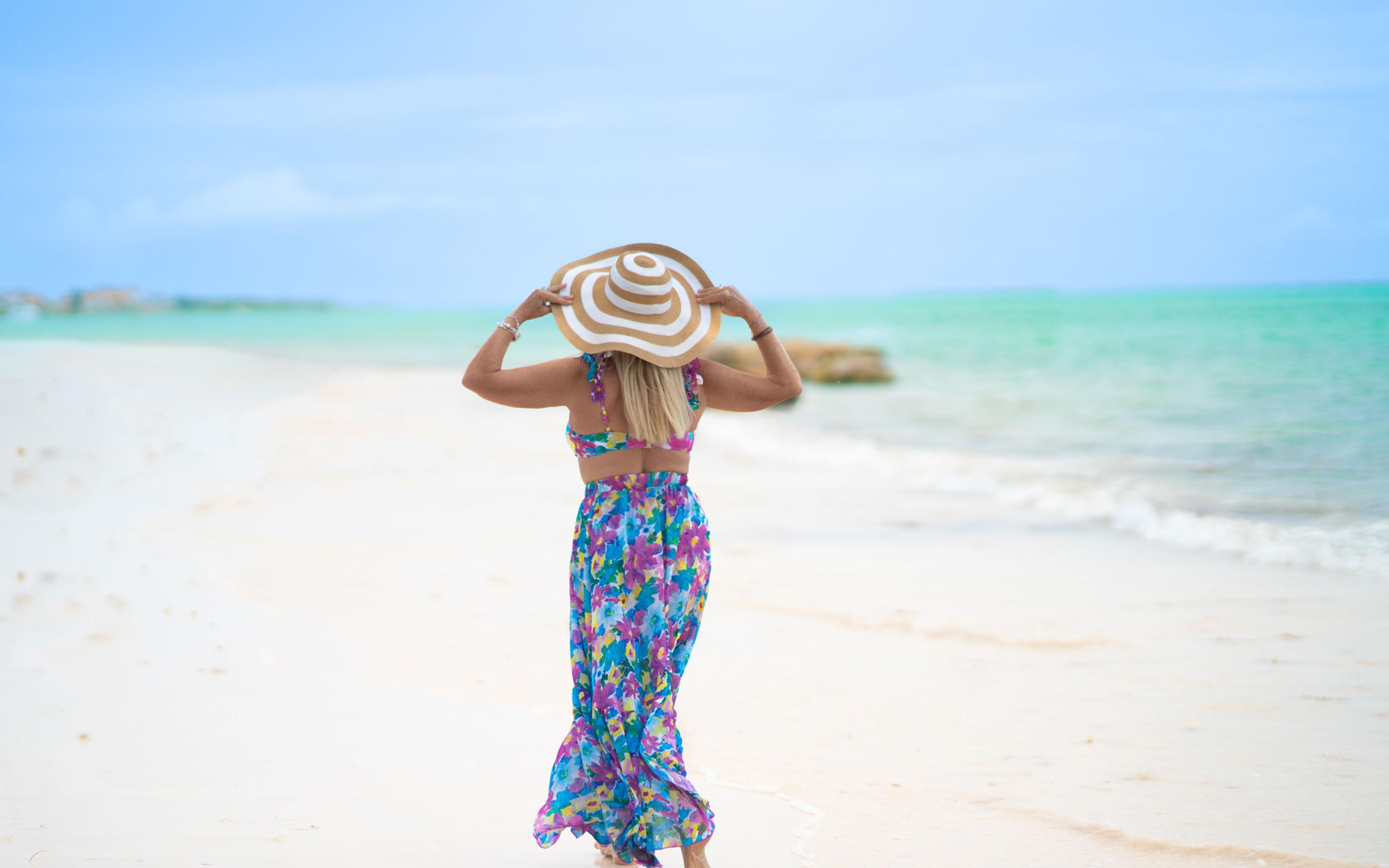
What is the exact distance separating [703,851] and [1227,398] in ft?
62.9

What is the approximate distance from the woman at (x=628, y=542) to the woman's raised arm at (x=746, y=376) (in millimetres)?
40

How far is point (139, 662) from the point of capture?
5285 millimetres

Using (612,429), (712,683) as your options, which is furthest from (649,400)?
(712,683)

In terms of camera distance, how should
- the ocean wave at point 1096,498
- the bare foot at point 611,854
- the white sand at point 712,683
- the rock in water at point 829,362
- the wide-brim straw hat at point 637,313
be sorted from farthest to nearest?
1. the rock in water at point 829,362
2. the ocean wave at point 1096,498
3. the white sand at point 712,683
4. the bare foot at point 611,854
5. the wide-brim straw hat at point 637,313

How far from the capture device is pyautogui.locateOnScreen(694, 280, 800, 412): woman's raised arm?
131 inches

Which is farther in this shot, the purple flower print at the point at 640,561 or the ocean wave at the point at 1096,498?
the ocean wave at the point at 1096,498

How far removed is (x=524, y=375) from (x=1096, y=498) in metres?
9.06

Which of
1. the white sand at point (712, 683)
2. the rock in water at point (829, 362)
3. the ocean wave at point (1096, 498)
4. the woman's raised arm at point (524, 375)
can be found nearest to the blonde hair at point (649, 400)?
the woman's raised arm at point (524, 375)

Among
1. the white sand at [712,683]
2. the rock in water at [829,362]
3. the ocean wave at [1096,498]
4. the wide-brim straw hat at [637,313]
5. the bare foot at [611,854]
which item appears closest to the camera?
the wide-brim straw hat at [637,313]

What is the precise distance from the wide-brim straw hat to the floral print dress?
0.39m

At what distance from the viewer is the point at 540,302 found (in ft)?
10.7

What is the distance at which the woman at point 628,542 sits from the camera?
316 centimetres

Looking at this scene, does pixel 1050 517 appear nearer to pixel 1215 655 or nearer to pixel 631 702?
pixel 1215 655

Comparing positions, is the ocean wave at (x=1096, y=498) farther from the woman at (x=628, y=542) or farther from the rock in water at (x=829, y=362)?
the rock in water at (x=829, y=362)
